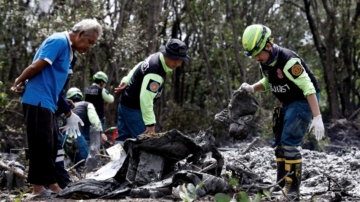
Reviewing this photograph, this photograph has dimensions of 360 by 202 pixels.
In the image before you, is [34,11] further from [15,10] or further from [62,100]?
[62,100]

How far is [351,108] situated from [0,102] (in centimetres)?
1743

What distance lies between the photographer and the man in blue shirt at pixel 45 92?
581cm

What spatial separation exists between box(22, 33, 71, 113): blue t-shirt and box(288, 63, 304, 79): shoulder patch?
2188 millimetres

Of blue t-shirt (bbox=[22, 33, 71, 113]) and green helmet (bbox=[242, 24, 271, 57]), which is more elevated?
green helmet (bbox=[242, 24, 271, 57])

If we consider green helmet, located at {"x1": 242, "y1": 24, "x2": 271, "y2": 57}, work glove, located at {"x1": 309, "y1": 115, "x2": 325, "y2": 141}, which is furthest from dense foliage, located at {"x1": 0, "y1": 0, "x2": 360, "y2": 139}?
work glove, located at {"x1": 309, "y1": 115, "x2": 325, "y2": 141}

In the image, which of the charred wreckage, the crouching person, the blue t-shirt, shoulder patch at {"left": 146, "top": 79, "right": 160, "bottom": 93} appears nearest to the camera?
the charred wreckage

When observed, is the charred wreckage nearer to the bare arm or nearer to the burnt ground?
the burnt ground

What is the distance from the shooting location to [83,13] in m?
13.8

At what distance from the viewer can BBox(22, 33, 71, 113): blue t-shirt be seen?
5.81m

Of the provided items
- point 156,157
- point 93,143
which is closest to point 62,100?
point 156,157

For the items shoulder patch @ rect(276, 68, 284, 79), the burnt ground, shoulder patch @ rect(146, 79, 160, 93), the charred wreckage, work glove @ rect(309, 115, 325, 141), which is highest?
shoulder patch @ rect(276, 68, 284, 79)

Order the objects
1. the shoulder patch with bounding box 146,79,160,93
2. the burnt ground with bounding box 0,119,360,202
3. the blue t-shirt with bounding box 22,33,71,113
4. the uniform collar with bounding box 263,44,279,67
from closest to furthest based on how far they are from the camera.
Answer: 1. the blue t-shirt with bounding box 22,33,71,113
2. the uniform collar with bounding box 263,44,279,67
3. the burnt ground with bounding box 0,119,360,202
4. the shoulder patch with bounding box 146,79,160,93

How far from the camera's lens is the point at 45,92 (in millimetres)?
5852

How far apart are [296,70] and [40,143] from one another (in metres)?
2.58
